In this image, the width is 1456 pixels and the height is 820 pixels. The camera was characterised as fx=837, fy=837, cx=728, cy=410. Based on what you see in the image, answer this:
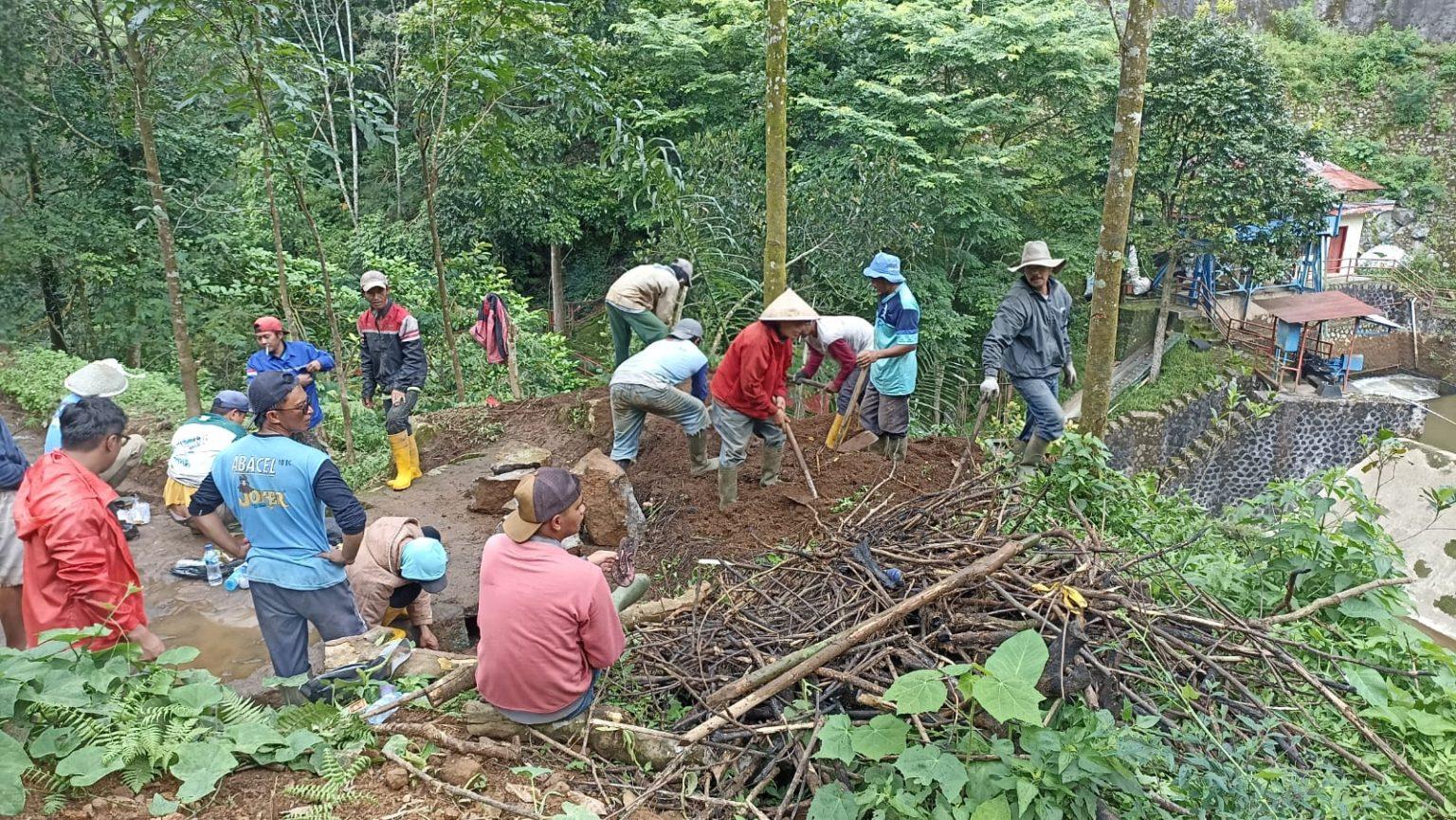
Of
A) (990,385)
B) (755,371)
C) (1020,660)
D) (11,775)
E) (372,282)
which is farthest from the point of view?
(372,282)

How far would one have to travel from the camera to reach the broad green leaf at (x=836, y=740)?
293 cm

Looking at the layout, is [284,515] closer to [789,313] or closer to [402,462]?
[789,313]

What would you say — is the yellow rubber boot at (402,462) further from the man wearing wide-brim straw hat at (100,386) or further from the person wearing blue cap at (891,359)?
the person wearing blue cap at (891,359)

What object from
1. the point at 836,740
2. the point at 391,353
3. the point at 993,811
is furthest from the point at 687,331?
the point at 993,811

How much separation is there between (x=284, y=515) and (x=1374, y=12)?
4130 cm

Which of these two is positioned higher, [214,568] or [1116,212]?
[1116,212]

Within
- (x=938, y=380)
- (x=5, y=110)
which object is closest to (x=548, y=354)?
(x=938, y=380)

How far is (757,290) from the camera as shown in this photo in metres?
11.5

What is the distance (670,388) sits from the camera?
20.7ft

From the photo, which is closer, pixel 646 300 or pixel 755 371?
pixel 755 371

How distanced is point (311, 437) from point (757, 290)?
6.05 m

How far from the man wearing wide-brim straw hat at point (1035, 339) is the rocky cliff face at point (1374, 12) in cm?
3100

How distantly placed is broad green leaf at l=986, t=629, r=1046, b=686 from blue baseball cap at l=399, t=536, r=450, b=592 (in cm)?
310

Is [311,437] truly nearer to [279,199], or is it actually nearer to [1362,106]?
[279,199]
